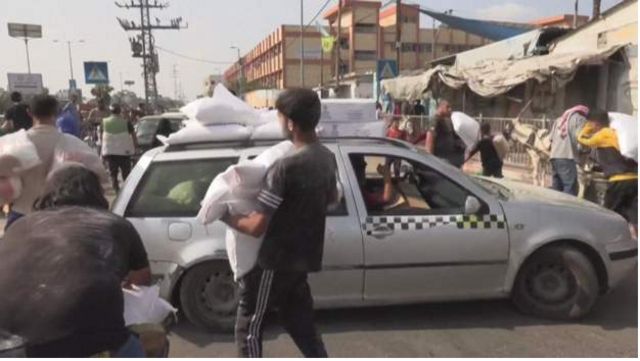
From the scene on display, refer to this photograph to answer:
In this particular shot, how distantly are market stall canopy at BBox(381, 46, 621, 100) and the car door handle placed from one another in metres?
9.78

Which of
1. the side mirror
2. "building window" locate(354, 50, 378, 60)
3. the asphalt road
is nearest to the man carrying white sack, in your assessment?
the asphalt road

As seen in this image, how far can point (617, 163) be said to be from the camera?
6.39 metres

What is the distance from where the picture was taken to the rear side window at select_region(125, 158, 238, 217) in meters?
4.35

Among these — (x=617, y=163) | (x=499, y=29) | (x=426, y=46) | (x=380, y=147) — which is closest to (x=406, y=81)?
(x=499, y=29)

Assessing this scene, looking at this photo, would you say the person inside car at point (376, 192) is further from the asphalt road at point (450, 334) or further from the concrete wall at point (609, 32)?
the concrete wall at point (609, 32)

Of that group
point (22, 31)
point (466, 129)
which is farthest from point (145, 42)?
point (466, 129)

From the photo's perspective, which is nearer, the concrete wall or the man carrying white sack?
the man carrying white sack

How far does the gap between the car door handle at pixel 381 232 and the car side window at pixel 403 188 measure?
0.12 meters

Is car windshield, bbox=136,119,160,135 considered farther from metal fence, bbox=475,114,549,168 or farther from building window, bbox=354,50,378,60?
building window, bbox=354,50,378,60

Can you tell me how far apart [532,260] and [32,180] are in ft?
11.7

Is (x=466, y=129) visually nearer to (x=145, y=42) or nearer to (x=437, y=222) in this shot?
(x=437, y=222)

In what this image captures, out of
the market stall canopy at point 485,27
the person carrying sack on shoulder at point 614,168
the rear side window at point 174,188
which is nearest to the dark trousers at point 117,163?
the rear side window at point 174,188

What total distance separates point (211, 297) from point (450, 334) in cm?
172

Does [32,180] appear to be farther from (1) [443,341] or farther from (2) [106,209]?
(1) [443,341]
